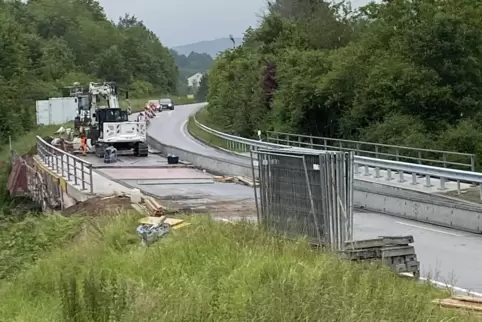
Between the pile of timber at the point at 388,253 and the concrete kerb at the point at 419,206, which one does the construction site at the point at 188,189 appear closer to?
the pile of timber at the point at 388,253

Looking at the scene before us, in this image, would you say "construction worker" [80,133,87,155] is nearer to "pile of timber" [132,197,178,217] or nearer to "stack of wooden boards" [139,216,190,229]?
"pile of timber" [132,197,178,217]

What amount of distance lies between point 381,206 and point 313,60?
2470 cm

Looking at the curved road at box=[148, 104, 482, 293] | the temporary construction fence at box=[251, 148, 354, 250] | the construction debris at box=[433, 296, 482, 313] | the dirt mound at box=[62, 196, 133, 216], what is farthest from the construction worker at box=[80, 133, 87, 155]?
the construction debris at box=[433, 296, 482, 313]

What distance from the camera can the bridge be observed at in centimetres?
1648

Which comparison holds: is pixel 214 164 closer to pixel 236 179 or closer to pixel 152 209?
pixel 236 179

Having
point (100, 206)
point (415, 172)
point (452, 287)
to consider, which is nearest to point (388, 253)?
point (452, 287)

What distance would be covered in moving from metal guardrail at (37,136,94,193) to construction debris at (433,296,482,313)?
676 inches

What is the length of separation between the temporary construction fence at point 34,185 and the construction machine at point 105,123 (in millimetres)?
3615

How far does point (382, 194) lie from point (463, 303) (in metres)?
13.4

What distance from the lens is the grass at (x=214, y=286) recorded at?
26.3 feet

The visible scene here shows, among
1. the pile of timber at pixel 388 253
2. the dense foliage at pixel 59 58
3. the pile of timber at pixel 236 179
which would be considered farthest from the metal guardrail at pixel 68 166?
A: the dense foliage at pixel 59 58

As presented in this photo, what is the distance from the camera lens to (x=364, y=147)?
125 feet

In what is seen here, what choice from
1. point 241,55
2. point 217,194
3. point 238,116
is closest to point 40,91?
point 241,55

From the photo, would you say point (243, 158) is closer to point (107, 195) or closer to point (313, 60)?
point (313, 60)
